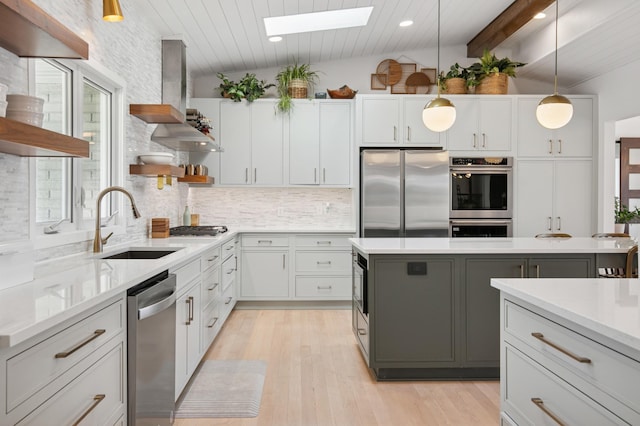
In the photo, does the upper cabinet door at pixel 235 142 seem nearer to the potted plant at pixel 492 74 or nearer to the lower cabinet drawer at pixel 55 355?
the potted plant at pixel 492 74

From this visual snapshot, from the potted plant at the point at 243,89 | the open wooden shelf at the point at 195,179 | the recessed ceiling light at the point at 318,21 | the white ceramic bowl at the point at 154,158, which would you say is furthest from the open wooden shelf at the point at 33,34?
the potted plant at the point at 243,89

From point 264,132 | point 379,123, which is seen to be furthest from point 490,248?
point 264,132

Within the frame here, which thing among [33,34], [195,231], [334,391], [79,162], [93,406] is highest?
[33,34]

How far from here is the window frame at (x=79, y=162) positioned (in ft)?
7.55

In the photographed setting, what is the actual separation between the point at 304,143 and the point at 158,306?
3.73m

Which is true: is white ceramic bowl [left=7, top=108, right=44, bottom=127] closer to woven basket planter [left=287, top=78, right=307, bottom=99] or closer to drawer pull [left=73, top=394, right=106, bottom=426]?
drawer pull [left=73, top=394, right=106, bottom=426]

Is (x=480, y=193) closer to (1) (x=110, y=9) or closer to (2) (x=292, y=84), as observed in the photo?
(2) (x=292, y=84)

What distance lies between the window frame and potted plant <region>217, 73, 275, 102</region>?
2.09 metres

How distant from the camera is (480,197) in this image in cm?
530

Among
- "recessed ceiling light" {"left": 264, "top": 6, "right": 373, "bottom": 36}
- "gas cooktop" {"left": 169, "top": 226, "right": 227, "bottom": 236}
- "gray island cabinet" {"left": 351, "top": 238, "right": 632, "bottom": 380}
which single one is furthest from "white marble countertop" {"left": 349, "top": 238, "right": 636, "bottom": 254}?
"recessed ceiling light" {"left": 264, "top": 6, "right": 373, "bottom": 36}

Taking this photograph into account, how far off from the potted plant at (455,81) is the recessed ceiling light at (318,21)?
1286mm

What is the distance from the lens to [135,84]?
12.3ft

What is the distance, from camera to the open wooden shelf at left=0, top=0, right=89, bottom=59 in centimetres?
163

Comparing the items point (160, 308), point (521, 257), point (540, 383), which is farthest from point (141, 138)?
point (540, 383)
